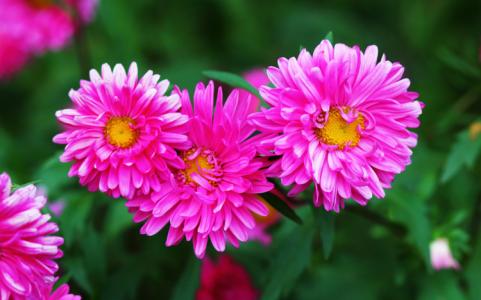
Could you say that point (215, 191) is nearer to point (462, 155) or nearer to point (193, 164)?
point (193, 164)

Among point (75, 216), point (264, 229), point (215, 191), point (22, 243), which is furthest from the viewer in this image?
point (264, 229)

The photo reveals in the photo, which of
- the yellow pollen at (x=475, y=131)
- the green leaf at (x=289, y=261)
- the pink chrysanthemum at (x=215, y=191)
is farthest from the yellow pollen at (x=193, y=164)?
the yellow pollen at (x=475, y=131)

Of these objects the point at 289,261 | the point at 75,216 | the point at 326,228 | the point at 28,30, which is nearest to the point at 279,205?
the point at 326,228

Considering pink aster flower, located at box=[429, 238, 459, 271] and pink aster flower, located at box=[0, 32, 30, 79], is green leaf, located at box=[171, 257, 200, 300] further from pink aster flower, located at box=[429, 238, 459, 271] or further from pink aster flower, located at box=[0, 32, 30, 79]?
pink aster flower, located at box=[0, 32, 30, 79]

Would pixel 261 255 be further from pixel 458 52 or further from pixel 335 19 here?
pixel 335 19

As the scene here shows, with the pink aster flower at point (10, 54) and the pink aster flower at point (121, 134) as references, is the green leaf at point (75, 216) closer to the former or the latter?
the pink aster flower at point (121, 134)

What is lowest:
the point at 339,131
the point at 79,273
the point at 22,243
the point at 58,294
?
the point at 79,273

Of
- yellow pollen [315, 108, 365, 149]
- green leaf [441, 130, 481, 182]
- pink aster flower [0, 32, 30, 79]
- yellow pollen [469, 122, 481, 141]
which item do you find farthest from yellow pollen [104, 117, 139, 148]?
pink aster flower [0, 32, 30, 79]
